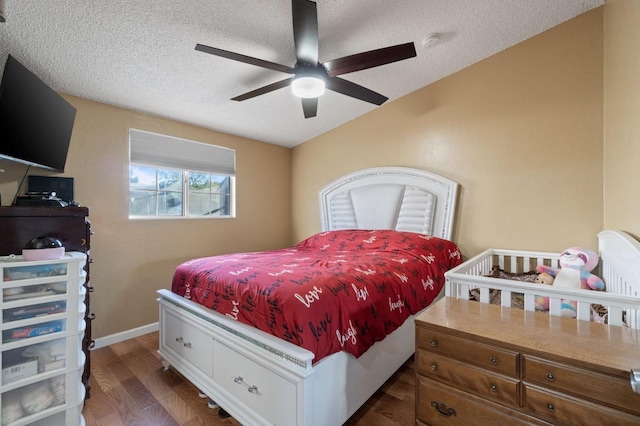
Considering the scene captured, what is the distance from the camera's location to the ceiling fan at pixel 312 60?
1.52 m

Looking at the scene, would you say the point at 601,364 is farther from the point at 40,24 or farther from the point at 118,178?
the point at 118,178

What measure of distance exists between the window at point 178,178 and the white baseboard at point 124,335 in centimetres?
115

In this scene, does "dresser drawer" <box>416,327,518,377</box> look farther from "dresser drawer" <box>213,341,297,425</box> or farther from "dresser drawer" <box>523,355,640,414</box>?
"dresser drawer" <box>213,341,297,425</box>

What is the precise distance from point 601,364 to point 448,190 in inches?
83.9

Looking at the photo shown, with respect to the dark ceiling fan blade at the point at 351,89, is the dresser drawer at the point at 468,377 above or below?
below

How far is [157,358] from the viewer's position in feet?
7.93

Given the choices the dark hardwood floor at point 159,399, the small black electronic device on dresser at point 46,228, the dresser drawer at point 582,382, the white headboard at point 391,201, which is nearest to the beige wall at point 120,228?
the dark hardwood floor at point 159,399

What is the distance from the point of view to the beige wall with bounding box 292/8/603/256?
2217 millimetres

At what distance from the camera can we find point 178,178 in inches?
129

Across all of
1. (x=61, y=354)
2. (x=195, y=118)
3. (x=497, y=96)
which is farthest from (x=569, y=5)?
(x=61, y=354)

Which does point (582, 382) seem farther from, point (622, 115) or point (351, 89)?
point (351, 89)

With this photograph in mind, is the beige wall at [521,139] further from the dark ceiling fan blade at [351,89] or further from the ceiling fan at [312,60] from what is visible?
the ceiling fan at [312,60]

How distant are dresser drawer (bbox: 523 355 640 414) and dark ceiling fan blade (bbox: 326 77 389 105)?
185cm

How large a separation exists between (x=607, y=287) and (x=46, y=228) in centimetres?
359
